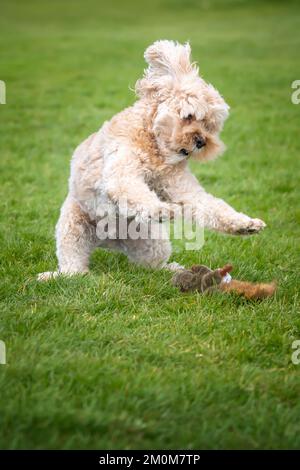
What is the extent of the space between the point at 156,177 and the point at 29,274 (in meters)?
1.25

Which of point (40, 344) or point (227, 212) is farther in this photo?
point (227, 212)

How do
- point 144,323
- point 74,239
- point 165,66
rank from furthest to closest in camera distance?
point 74,239 < point 165,66 < point 144,323

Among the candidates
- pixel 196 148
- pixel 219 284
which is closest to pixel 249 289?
pixel 219 284

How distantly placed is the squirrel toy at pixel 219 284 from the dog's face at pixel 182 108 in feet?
2.70

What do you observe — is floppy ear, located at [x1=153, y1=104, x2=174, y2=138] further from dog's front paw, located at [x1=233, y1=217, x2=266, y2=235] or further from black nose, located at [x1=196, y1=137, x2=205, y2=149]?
dog's front paw, located at [x1=233, y1=217, x2=266, y2=235]

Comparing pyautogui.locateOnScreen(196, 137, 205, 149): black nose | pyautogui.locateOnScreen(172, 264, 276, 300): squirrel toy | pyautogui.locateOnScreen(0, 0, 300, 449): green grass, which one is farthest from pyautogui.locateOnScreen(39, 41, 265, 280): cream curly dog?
pyautogui.locateOnScreen(0, 0, 300, 449): green grass

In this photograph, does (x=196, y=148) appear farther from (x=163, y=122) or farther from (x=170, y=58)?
(x=170, y=58)

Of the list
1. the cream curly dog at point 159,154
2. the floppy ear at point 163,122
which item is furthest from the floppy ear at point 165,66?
the floppy ear at point 163,122

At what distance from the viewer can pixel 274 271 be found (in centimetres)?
539

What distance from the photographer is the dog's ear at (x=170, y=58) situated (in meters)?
4.76

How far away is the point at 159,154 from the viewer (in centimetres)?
482

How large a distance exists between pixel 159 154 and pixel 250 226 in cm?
93

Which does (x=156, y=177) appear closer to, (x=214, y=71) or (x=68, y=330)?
(x=68, y=330)
